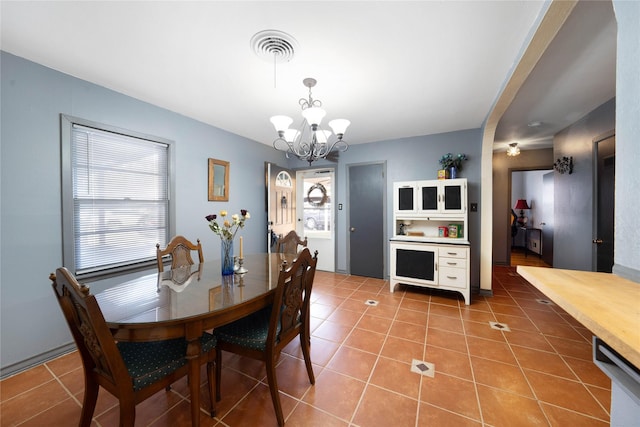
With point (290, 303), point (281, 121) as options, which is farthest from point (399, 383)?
point (281, 121)

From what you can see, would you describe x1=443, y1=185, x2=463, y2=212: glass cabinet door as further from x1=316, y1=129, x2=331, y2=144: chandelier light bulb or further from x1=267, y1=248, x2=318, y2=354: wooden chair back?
x1=267, y1=248, x2=318, y2=354: wooden chair back

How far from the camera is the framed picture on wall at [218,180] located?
3434mm

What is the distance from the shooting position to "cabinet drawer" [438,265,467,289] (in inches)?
127

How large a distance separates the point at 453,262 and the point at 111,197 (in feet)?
13.7

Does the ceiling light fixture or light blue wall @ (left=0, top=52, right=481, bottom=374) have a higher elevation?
the ceiling light fixture

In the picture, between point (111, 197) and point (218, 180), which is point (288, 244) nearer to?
point (218, 180)

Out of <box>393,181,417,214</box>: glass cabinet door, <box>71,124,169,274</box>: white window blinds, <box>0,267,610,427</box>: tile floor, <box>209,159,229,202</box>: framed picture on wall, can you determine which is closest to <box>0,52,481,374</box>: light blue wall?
<box>71,124,169,274</box>: white window blinds

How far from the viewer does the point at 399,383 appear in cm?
177

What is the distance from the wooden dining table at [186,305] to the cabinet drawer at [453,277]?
2559 millimetres

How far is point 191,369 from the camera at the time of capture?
4.22ft

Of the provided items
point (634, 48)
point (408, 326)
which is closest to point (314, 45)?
point (634, 48)

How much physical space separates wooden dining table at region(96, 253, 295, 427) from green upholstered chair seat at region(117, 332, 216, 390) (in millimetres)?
119

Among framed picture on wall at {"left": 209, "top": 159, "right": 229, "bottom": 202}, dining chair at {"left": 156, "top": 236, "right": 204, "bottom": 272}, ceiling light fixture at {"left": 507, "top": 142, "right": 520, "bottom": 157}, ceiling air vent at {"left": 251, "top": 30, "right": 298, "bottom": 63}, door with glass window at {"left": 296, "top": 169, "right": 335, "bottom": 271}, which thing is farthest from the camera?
door with glass window at {"left": 296, "top": 169, "right": 335, "bottom": 271}

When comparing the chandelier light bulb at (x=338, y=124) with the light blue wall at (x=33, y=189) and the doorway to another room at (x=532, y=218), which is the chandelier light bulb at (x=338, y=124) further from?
the doorway to another room at (x=532, y=218)
